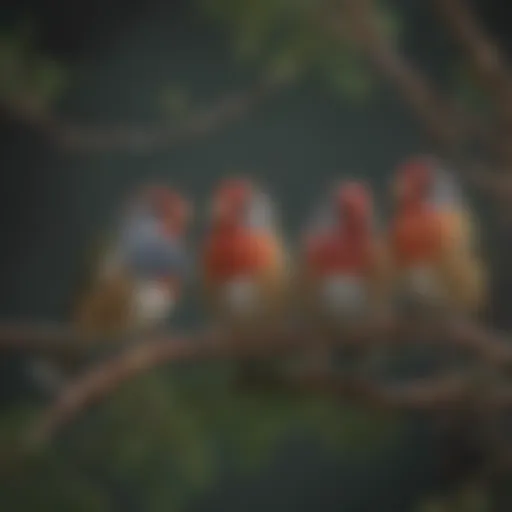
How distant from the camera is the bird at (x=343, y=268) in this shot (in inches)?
44.3

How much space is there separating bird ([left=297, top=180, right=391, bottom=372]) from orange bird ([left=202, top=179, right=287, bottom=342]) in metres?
0.03

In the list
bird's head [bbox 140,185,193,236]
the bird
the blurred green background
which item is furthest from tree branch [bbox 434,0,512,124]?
bird's head [bbox 140,185,193,236]

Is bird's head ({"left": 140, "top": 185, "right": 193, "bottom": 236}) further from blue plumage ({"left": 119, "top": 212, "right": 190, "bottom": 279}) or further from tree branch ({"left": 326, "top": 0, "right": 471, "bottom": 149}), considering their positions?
tree branch ({"left": 326, "top": 0, "right": 471, "bottom": 149})

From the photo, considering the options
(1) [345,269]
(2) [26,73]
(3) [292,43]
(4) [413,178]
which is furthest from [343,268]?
(2) [26,73]

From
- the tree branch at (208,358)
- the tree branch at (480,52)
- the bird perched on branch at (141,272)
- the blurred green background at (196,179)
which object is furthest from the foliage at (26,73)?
the tree branch at (480,52)

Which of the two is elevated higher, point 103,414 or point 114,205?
point 114,205

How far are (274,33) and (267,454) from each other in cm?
38

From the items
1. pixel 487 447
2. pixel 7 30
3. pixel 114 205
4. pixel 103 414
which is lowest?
pixel 487 447

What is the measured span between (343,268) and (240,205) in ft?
0.36

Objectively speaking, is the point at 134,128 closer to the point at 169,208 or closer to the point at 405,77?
the point at 169,208

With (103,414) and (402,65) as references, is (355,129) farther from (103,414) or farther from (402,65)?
(103,414)

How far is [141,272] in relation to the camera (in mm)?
1142

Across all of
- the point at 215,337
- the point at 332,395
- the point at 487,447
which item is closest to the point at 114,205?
the point at 215,337

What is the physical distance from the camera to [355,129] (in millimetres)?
1159
